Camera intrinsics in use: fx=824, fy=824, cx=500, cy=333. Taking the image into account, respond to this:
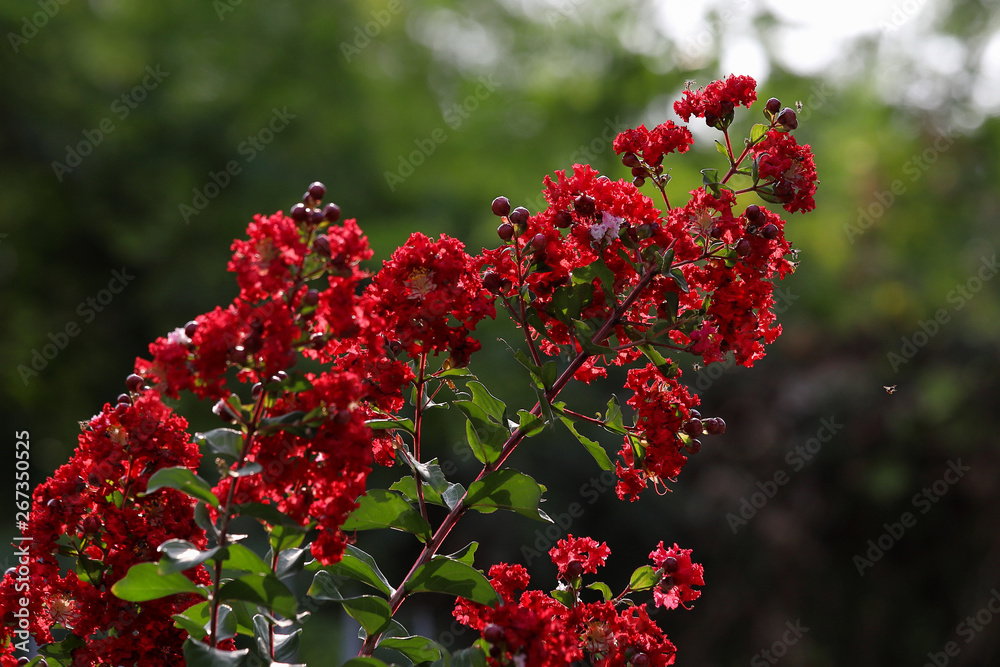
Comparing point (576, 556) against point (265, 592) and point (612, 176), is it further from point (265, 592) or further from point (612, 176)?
point (612, 176)

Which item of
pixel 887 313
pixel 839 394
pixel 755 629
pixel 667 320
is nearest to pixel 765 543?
pixel 755 629

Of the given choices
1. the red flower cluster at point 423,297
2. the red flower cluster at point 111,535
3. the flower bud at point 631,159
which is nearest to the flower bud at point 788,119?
the flower bud at point 631,159

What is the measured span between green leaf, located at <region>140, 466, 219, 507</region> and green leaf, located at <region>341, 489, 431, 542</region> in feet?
0.78

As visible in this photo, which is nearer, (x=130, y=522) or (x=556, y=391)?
(x=130, y=522)

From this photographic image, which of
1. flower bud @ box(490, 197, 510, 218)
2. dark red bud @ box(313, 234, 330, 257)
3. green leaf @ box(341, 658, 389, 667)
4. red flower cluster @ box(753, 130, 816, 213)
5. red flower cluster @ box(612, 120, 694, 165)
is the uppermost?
red flower cluster @ box(753, 130, 816, 213)

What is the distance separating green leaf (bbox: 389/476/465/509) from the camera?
1434mm

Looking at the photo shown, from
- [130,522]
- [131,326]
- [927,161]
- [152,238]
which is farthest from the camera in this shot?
[927,161]

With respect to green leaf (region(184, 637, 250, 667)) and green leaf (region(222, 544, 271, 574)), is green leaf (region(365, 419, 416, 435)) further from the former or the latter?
green leaf (region(184, 637, 250, 667))

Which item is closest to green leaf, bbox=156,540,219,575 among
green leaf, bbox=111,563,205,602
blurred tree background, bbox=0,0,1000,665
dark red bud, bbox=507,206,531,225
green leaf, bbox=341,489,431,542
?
green leaf, bbox=111,563,205,602

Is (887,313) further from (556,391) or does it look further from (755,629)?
(556,391)

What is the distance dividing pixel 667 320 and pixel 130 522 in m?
0.95

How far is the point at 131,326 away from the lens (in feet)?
29.7

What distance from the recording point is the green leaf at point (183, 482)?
1.08 metres

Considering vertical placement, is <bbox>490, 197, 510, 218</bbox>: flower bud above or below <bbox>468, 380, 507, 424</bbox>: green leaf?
above
